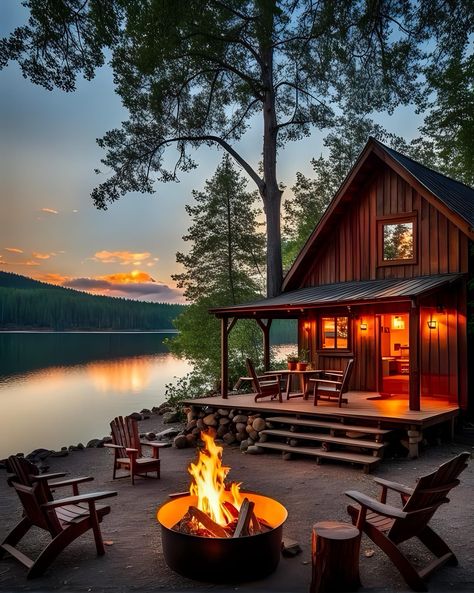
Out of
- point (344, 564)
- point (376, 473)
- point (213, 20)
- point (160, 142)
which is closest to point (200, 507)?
point (344, 564)

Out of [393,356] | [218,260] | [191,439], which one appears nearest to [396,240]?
[393,356]

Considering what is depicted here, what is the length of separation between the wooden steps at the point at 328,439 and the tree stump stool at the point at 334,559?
4.19 meters

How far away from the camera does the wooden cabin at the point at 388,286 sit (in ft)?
35.9

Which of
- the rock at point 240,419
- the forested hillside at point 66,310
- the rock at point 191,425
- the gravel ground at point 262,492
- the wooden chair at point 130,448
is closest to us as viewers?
the gravel ground at point 262,492

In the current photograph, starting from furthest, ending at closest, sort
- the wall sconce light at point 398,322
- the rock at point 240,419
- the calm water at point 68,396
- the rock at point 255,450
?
the calm water at point 68,396, the wall sconce light at point 398,322, the rock at point 240,419, the rock at point 255,450

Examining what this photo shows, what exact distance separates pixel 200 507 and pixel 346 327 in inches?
362

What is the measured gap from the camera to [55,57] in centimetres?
628

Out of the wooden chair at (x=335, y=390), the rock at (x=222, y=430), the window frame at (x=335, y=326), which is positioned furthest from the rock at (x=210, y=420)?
the window frame at (x=335, y=326)

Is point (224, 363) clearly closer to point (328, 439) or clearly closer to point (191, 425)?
point (191, 425)

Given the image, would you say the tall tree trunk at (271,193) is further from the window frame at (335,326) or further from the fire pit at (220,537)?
the fire pit at (220,537)

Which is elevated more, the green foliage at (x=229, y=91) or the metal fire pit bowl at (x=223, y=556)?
the green foliage at (x=229, y=91)

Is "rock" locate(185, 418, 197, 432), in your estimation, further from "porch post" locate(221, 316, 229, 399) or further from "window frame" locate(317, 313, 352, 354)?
"window frame" locate(317, 313, 352, 354)

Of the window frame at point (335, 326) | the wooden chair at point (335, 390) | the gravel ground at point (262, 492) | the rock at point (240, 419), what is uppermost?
the window frame at point (335, 326)

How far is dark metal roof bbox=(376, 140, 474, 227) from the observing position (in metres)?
11.4
